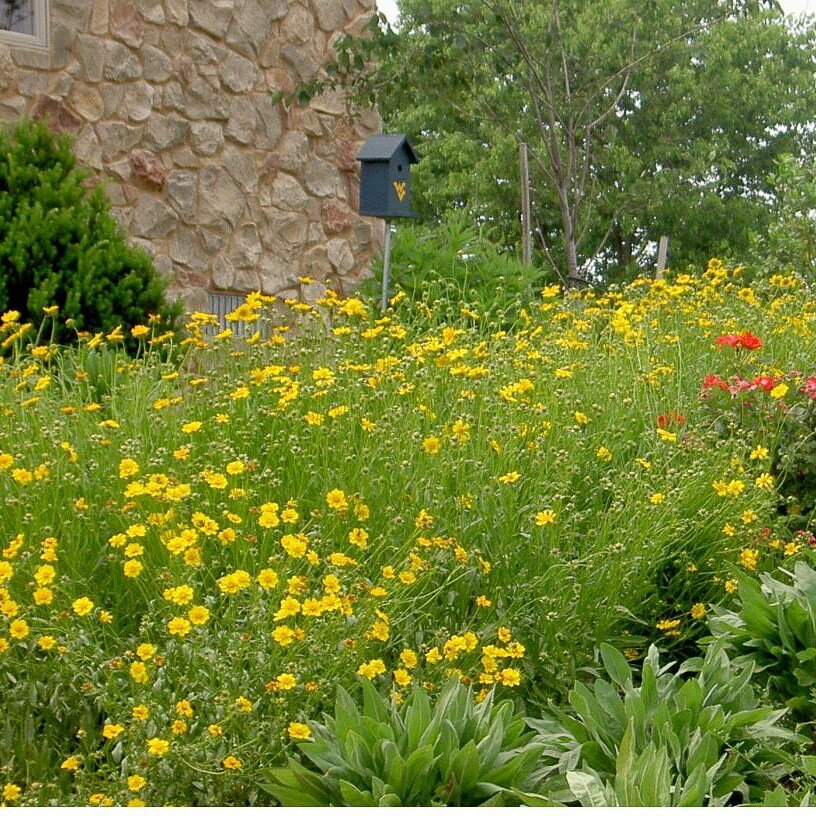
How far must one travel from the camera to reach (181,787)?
9.18 ft

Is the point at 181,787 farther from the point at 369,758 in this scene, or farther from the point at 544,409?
the point at 544,409

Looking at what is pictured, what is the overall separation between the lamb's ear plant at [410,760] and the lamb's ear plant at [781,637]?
3.13ft

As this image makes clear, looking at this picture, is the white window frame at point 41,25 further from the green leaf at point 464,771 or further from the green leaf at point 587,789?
the green leaf at point 587,789

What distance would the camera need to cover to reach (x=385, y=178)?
381 inches

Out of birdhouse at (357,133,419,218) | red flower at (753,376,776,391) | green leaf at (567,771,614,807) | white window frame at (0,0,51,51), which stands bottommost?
green leaf at (567,771,614,807)

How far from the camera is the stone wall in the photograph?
856 cm

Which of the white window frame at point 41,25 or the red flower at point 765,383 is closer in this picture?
the red flower at point 765,383

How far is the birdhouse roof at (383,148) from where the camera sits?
9711 mm

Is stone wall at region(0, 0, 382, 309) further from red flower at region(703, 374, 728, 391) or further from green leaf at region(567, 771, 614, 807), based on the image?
green leaf at region(567, 771, 614, 807)

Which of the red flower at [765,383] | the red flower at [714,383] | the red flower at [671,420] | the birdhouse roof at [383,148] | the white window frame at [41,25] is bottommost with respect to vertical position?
the red flower at [671,420]

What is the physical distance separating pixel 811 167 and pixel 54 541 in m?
10.6

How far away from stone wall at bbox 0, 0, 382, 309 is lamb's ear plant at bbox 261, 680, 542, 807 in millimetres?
6697

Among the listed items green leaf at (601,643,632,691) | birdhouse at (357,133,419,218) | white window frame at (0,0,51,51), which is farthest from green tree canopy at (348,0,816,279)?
green leaf at (601,643,632,691)

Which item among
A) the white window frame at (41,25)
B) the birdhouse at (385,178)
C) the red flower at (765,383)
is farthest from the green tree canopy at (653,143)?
the red flower at (765,383)
